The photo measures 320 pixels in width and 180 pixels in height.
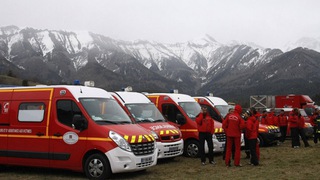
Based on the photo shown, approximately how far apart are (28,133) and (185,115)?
5720 millimetres

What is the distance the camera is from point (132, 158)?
9.56 m

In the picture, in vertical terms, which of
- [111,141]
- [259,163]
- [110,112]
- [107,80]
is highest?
[107,80]

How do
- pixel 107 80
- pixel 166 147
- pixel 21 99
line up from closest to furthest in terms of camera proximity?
pixel 21 99 → pixel 166 147 → pixel 107 80

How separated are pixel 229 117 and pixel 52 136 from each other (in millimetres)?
5053

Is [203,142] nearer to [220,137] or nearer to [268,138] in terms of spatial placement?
[220,137]

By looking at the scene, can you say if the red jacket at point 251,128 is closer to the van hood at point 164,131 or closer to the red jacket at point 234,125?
the red jacket at point 234,125

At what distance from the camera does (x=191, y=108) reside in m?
14.8

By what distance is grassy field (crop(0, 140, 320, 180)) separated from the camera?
1023 cm

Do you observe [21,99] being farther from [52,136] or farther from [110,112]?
[110,112]

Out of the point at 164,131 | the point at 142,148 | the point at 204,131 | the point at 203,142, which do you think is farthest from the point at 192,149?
the point at 142,148

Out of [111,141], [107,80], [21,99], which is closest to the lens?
[111,141]

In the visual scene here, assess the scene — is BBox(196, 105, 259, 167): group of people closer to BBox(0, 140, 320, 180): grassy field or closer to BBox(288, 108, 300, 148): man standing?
BBox(0, 140, 320, 180): grassy field

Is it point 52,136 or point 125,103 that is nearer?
point 52,136

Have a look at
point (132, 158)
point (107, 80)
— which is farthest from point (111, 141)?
point (107, 80)
